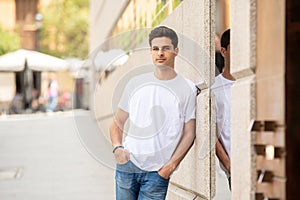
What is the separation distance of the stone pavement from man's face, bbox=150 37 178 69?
1.76ft

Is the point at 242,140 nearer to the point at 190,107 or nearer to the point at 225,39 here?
the point at 190,107

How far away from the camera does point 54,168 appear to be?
992 cm

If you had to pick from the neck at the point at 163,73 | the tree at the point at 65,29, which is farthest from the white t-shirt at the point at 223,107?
the tree at the point at 65,29

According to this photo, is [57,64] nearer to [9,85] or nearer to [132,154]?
[9,85]

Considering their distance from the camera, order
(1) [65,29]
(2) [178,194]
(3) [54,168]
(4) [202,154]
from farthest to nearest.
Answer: (1) [65,29], (3) [54,168], (2) [178,194], (4) [202,154]

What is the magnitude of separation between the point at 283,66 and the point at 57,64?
24.6m

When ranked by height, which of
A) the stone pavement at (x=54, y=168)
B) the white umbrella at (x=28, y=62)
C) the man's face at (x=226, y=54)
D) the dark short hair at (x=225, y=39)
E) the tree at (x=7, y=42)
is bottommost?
the stone pavement at (x=54, y=168)

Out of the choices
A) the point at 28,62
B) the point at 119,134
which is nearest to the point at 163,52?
the point at 119,134

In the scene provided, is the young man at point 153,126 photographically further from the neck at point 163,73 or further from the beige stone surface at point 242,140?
the beige stone surface at point 242,140

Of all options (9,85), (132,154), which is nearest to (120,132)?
(132,154)

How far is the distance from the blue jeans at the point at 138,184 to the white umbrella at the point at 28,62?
72.9ft

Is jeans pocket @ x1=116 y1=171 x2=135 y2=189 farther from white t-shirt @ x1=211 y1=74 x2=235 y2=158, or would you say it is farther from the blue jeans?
white t-shirt @ x1=211 y1=74 x2=235 y2=158

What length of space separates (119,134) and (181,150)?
0.35m

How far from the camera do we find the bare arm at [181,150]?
12.3 feet
